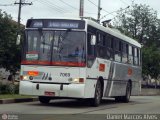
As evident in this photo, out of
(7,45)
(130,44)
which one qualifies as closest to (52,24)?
(130,44)

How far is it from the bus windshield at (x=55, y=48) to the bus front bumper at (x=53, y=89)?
0.84 m

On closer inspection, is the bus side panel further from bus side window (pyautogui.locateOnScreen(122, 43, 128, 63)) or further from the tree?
the tree

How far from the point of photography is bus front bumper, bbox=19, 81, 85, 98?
19422 mm

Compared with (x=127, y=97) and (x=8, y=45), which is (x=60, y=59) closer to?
(x=127, y=97)

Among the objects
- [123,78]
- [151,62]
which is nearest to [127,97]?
[123,78]

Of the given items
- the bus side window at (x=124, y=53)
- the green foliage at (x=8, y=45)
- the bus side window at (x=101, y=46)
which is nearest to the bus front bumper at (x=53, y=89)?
the bus side window at (x=101, y=46)

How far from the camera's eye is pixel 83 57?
1969cm

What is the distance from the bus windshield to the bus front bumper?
33.2 inches

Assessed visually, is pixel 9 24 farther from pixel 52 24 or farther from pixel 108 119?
pixel 108 119

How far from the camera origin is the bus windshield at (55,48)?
19.7 meters

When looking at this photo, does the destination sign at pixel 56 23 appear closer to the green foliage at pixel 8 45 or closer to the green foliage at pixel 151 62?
the green foliage at pixel 8 45

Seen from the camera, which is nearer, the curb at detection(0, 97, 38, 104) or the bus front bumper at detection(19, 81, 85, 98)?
the bus front bumper at detection(19, 81, 85, 98)

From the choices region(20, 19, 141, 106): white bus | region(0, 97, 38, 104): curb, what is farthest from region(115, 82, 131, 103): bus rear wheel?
region(20, 19, 141, 106): white bus

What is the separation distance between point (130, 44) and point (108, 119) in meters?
12.5
